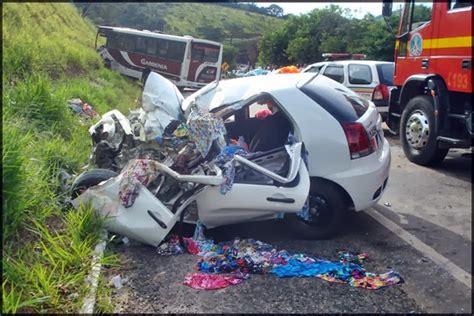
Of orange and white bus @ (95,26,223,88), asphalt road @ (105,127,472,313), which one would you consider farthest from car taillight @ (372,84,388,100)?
orange and white bus @ (95,26,223,88)

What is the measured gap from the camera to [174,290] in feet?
Result: 10.7

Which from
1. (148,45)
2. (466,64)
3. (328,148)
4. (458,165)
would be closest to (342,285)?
(328,148)

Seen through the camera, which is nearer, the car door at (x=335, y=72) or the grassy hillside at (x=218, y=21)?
the car door at (x=335, y=72)

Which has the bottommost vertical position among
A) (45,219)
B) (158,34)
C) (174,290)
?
(174,290)

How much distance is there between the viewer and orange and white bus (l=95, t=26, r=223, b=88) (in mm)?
22859

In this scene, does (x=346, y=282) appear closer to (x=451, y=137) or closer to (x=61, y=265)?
(x=61, y=265)

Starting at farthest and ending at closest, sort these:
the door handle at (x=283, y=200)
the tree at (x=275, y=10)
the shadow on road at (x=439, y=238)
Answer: the tree at (x=275, y=10)
the shadow on road at (x=439, y=238)
the door handle at (x=283, y=200)

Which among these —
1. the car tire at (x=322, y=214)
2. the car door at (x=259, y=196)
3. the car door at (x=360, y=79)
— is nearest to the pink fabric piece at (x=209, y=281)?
the car door at (x=259, y=196)

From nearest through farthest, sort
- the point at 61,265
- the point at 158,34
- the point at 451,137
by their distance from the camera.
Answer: the point at 61,265 < the point at 451,137 < the point at 158,34

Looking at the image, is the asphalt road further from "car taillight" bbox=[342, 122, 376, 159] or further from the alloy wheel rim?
the alloy wheel rim

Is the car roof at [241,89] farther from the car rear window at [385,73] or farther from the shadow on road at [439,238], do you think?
the car rear window at [385,73]

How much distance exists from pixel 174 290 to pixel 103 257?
0.65 meters

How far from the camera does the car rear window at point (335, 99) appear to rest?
4324 mm

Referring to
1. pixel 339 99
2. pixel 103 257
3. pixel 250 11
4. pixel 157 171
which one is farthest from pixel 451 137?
pixel 250 11
